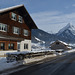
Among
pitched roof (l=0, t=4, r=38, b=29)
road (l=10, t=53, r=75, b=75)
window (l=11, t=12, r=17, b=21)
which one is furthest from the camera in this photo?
pitched roof (l=0, t=4, r=38, b=29)

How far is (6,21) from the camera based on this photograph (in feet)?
88.9

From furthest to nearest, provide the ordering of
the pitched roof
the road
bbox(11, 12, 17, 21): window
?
1. the pitched roof
2. bbox(11, 12, 17, 21): window
3. the road

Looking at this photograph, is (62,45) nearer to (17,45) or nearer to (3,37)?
(17,45)

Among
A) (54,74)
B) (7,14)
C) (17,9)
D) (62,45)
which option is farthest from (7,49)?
(62,45)

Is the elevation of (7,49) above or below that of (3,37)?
below

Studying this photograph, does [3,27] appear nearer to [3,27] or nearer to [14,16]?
[3,27]

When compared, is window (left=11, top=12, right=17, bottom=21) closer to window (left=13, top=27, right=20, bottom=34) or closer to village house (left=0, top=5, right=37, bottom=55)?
village house (left=0, top=5, right=37, bottom=55)

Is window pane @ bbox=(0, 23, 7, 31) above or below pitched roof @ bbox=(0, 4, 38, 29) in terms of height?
below

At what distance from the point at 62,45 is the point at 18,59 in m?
76.8

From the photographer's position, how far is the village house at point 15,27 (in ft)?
86.7

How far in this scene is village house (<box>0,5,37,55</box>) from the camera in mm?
26441

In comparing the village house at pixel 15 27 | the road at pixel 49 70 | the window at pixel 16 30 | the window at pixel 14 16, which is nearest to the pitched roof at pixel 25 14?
the village house at pixel 15 27

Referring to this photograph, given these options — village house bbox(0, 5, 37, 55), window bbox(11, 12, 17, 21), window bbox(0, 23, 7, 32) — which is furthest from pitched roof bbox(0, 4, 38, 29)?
window bbox(0, 23, 7, 32)

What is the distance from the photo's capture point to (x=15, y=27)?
30125mm
